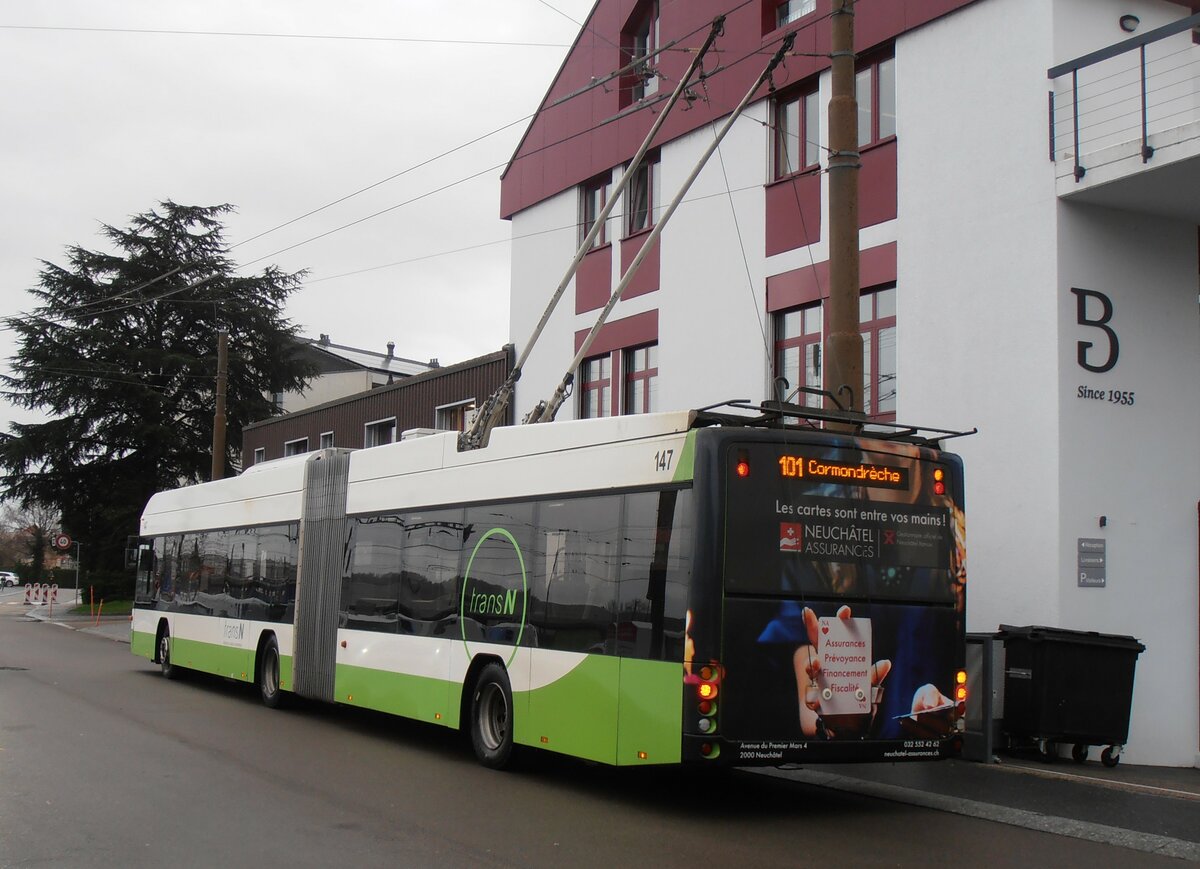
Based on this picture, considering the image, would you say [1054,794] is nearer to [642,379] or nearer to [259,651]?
[259,651]

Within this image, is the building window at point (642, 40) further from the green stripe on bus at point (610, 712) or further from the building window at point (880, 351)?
the green stripe on bus at point (610, 712)

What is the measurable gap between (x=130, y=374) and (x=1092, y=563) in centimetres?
4444

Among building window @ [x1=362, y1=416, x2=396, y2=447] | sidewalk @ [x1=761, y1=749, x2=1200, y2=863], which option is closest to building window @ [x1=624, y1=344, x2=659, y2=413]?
sidewalk @ [x1=761, y1=749, x2=1200, y2=863]

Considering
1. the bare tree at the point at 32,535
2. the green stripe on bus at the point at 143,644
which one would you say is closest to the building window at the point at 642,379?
the green stripe on bus at the point at 143,644

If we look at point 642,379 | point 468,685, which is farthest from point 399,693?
point 642,379

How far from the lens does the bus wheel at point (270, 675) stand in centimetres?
1627

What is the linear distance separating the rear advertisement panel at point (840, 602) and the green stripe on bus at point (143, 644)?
15.7 meters

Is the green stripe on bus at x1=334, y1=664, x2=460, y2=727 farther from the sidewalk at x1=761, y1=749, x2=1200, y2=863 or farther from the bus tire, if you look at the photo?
the bus tire

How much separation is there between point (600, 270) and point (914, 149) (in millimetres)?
8035

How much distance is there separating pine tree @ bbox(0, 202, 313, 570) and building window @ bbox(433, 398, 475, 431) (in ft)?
76.0

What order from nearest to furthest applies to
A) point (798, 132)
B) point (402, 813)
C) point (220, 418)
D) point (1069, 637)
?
point (402, 813) → point (1069, 637) → point (798, 132) → point (220, 418)

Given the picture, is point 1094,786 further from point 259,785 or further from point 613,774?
point 259,785

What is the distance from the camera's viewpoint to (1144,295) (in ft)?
47.5

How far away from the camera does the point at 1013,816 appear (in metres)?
9.09
